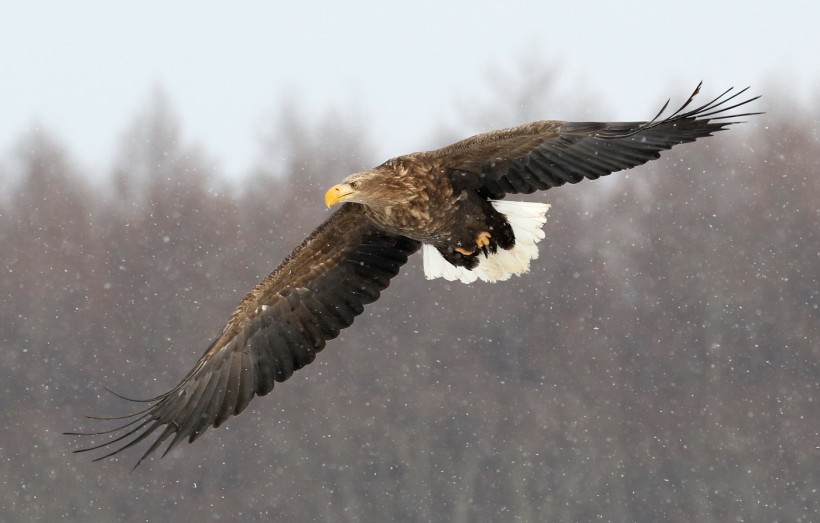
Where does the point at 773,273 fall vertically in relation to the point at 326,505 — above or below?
above

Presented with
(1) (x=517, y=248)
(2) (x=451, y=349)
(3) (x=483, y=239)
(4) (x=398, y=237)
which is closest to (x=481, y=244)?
(3) (x=483, y=239)

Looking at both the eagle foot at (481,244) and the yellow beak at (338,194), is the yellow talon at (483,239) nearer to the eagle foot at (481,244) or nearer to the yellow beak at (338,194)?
the eagle foot at (481,244)

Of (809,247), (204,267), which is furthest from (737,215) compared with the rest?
(204,267)

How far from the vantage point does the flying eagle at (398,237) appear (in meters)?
7.90

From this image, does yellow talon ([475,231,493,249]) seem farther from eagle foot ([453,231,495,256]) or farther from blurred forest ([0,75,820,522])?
blurred forest ([0,75,820,522])

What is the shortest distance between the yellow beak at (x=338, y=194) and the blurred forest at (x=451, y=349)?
20.6 metres

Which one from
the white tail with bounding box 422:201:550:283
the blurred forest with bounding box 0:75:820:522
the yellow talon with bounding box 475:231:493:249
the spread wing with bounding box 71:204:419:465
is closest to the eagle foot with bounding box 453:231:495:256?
the yellow talon with bounding box 475:231:493:249

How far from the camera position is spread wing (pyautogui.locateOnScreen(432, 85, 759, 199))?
7793 mm

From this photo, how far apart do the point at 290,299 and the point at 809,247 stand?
84.6 ft

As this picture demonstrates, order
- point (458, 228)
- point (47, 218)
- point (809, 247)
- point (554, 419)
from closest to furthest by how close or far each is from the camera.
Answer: point (458, 228), point (554, 419), point (809, 247), point (47, 218)

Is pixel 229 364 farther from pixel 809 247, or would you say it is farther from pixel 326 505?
pixel 809 247

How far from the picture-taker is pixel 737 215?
3391 centimetres

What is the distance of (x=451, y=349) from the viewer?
104ft

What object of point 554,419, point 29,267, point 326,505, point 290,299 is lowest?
point 290,299
